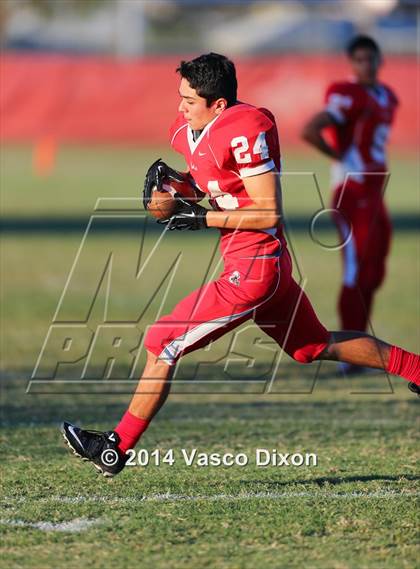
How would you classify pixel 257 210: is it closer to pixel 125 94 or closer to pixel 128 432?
pixel 128 432

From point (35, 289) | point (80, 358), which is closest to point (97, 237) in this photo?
point (35, 289)

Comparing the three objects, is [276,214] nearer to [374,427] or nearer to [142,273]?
[374,427]

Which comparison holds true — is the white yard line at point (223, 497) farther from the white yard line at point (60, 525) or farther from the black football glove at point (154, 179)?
the black football glove at point (154, 179)

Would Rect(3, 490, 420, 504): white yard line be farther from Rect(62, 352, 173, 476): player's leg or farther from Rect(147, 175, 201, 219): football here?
Rect(147, 175, 201, 219): football

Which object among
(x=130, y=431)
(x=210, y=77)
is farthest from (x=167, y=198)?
(x=130, y=431)

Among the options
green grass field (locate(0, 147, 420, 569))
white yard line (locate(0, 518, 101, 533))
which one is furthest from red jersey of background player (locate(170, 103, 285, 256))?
white yard line (locate(0, 518, 101, 533))

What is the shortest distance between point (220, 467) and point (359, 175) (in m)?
3.29

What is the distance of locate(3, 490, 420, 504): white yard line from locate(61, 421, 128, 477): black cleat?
0.13m

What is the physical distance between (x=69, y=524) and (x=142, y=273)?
7.84m

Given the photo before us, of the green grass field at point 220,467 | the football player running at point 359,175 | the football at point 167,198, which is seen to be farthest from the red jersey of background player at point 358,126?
the football at point 167,198

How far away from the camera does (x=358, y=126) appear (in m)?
8.17

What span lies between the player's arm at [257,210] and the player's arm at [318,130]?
3146mm

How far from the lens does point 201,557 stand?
13.6ft

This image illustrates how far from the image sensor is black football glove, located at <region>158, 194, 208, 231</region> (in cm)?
490
